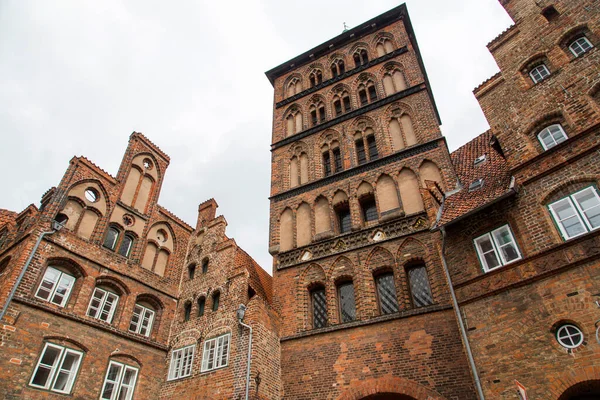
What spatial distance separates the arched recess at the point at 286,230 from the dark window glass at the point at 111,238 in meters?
6.44

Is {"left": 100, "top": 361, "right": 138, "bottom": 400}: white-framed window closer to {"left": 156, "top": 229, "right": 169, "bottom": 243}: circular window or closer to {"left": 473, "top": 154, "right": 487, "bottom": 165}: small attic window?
{"left": 156, "top": 229, "right": 169, "bottom": 243}: circular window

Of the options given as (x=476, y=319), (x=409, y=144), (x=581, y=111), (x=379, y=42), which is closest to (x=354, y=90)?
(x=379, y=42)

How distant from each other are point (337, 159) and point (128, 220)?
30.0 feet

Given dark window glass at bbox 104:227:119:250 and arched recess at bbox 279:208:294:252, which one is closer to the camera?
dark window glass at bbox 104:227:119:250

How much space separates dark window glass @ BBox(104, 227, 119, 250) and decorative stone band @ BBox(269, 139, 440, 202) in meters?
6.42

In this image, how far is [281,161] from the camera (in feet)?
60.1

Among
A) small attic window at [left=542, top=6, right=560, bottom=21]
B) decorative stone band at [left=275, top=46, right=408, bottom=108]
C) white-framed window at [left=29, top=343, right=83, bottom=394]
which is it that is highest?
decorative stone band at [left=275, top=46, right=408, bottom=108]

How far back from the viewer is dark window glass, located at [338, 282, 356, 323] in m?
12.6

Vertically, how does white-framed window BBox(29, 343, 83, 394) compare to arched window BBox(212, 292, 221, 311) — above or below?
below

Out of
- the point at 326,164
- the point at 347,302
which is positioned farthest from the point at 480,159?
the point at 347,302

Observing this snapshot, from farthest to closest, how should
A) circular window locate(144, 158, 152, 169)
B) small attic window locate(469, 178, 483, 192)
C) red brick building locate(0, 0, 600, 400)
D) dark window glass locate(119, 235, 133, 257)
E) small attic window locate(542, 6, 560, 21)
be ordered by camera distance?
circular window locate(144, 158, 152, 169) → dark window glass locate(119, 235, 133, 257) → small attic window locate(542, 6, 560, 21) → small attic window locate(469, 178, 483, 192) → red brick building locate(0, 0, 600, 400)

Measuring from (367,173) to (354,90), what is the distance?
5518 millimetres

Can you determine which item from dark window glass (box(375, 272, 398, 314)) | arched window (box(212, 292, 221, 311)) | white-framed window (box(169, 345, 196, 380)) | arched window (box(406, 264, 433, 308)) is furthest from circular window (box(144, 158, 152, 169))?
arched window (box(406, 264, 433, 308))

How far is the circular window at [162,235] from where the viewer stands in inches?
667
